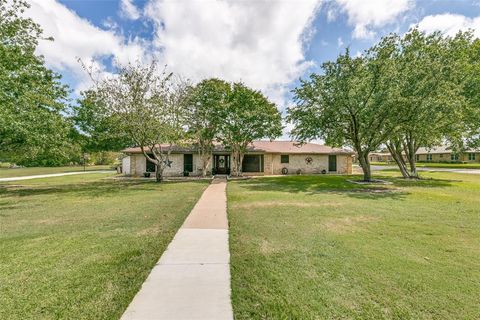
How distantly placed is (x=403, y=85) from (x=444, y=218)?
36.6ft

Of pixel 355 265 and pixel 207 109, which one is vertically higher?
pixel 207 109

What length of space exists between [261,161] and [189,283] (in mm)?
22940

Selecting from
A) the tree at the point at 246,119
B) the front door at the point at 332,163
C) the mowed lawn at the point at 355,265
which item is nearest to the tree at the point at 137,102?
the tree at the point at 246,119

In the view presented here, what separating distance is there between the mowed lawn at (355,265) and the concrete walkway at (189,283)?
8.6 inches

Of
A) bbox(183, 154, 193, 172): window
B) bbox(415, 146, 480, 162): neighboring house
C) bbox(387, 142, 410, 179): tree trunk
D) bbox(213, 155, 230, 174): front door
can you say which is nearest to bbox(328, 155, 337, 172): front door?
bbox(387, 142, 410, 179): tree trunk

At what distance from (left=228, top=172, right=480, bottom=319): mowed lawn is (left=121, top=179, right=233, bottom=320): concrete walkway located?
219mm

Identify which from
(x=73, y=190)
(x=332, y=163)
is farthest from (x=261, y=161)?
(x=73, y=190)

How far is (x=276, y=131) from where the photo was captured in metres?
22.4

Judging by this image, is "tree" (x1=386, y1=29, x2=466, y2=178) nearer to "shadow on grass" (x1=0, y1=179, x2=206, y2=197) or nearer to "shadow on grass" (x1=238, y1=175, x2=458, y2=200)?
"shadow on grass" (x1=238, y1=175, x2=458, y2=200)

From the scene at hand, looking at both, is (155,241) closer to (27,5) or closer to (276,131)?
(27,5)

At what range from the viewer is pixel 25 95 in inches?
482

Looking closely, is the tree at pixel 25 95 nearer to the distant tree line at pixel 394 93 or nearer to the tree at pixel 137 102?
the tree at pixel 137 102

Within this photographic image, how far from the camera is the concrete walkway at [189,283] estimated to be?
9.10ft

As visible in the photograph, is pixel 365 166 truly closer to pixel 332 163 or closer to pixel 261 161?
pixel 332 163
